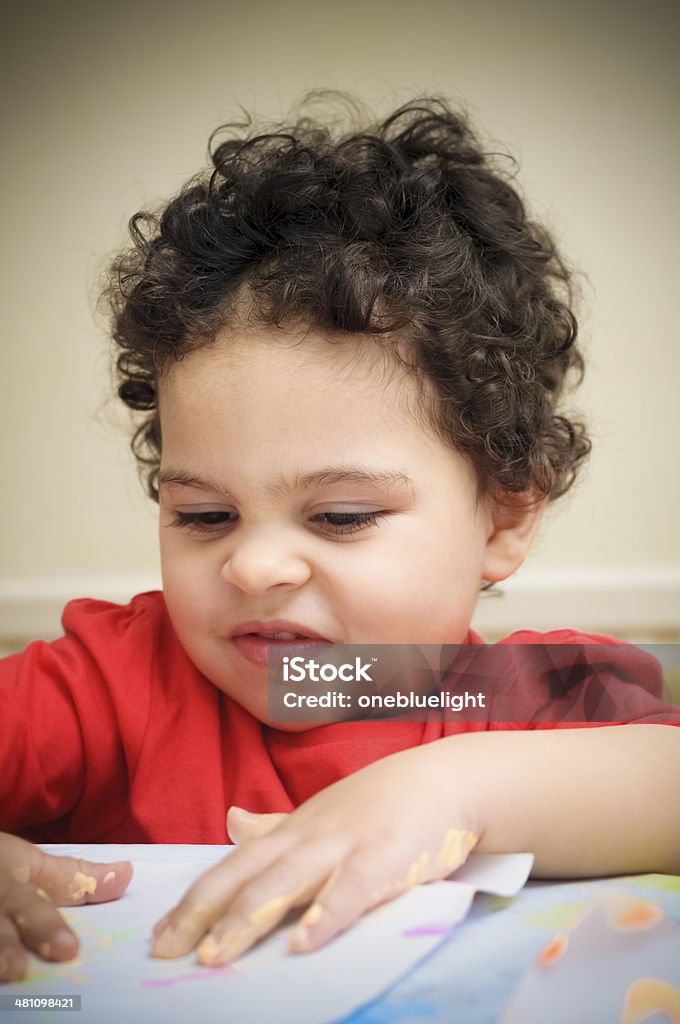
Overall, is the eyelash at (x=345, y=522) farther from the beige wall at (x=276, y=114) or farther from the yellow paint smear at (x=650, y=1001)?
the beige wall at (x=276, y=114)

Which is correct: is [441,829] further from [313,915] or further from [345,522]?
[345,522]

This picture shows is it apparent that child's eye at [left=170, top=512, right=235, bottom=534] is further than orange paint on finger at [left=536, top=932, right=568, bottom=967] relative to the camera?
Yes

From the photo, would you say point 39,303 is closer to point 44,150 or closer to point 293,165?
point 44,150

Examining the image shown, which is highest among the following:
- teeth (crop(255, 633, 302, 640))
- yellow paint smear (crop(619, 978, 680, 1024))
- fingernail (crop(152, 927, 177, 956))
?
teeth (crop(255, 633, 302, 640))

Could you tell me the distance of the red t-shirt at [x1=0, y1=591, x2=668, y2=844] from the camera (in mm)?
494

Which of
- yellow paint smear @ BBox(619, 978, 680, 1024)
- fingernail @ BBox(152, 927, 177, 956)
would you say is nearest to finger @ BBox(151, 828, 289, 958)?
fingernail @ BBox(152, 927, 177, 956)

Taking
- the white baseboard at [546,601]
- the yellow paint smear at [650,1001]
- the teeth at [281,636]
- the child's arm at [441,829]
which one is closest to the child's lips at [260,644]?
the teeth at [281,636]

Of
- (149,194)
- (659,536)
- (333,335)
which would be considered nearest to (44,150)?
(149,194)

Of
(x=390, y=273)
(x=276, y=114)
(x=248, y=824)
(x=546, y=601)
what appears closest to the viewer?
(x=248, y=824)

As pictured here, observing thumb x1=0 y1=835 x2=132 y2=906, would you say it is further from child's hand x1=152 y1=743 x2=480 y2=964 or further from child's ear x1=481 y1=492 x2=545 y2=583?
child's ear x1=481 y1=492 x2=545 y2=583

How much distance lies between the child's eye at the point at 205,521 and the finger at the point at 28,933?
20 centimetres

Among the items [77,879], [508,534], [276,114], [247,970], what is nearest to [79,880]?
[77,879]

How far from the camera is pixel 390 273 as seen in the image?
52cm

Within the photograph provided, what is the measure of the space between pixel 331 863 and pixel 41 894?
12 centimetres
